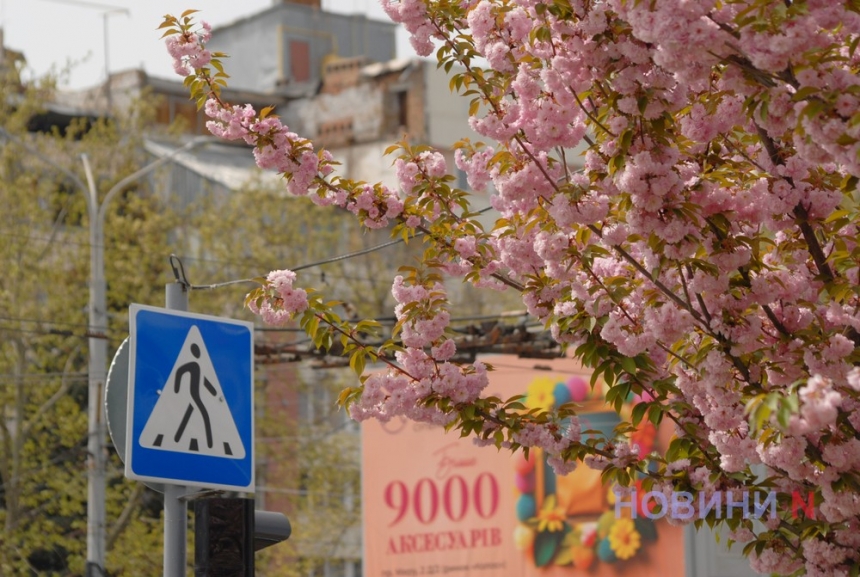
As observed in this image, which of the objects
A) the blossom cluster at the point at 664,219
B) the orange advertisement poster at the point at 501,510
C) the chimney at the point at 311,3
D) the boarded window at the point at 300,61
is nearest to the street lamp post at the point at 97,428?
the orange advertisement poster at the point at 501,510

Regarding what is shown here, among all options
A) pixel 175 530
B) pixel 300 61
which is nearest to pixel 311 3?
pixel 300 61

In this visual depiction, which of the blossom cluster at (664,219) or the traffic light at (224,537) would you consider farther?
the traffic light at (224,537)

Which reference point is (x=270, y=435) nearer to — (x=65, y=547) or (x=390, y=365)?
(x=65, y=547)

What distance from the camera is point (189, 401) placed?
8008 mm

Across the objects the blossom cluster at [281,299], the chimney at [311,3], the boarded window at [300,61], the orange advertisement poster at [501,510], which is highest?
the chimney at [311,3]

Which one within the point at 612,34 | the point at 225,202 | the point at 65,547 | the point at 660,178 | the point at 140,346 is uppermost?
the point at 225,202

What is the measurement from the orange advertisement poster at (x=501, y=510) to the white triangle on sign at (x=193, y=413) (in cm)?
1424

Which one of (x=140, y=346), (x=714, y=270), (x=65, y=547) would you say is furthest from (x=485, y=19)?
(x=65, y=547)

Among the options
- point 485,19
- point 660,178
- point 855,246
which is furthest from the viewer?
point 485,19

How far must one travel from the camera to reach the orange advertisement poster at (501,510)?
76.6 ft

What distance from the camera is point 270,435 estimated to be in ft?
119

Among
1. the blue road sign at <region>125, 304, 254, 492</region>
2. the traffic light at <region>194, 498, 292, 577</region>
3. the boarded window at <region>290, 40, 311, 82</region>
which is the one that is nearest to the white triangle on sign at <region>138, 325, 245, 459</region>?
the blue road sign at <region>125, 304, 254, 492</region>

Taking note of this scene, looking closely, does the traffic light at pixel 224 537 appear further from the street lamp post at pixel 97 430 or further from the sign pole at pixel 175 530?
the street lamp post at pixel 97 430

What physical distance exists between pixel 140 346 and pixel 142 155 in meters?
35.5
